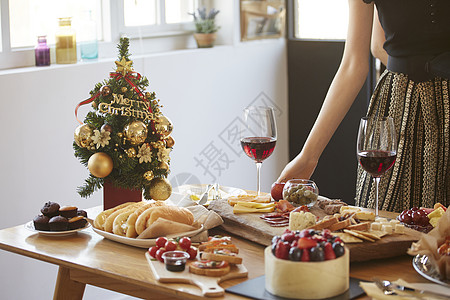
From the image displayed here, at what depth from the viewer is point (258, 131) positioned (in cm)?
165

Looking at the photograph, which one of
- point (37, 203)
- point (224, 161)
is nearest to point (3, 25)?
point (37, 203)

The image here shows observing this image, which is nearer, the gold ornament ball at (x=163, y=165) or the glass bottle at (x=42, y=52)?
the gold ornament ball at (x=163, y=165)

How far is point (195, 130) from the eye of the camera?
351 centimetres

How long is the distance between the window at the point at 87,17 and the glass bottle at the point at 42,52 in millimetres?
57

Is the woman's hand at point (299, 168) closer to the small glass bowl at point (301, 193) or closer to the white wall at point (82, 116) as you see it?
the small glass bowl at point (301, 193)

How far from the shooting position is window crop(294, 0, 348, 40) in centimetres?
393

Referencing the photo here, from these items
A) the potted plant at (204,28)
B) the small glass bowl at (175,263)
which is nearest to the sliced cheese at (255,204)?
the small glass bowl at (175,263)

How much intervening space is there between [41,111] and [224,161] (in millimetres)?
1236

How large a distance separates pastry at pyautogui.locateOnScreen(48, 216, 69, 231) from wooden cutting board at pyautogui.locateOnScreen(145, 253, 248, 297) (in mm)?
316

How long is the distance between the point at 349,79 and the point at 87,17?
143cm

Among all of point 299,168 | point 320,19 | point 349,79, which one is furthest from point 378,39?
point 320,19

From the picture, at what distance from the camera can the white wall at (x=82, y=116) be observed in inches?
103

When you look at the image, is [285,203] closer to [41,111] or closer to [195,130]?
[41,111]

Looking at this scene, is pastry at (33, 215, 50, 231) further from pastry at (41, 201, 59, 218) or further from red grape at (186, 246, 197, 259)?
red grape at (186, 246, 197, 259)
